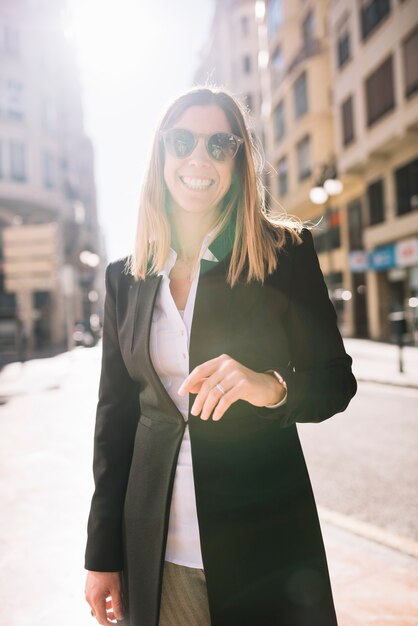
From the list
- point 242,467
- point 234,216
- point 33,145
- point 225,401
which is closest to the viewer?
point 225,401

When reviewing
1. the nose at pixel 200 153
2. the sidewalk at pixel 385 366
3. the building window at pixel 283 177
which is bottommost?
the sidewalk at pixel 385 366

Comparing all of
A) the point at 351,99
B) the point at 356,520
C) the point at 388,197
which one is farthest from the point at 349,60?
the point at 356,520

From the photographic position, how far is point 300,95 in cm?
2894

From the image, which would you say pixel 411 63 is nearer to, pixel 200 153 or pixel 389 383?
pixel 389 383

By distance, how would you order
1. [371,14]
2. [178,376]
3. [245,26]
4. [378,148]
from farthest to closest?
[245,26], [378,148], [371,14], [178,376]

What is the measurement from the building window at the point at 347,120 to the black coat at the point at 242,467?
23.9 meters

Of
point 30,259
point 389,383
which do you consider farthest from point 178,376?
point 30,259

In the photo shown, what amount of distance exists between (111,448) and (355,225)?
86.7ft

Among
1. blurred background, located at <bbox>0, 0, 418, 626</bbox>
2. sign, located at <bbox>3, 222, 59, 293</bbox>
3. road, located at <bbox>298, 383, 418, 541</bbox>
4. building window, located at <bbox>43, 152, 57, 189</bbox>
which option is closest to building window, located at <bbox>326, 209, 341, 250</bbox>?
blurred background, located at <bbox>0, 0, 418, 626</bbox>

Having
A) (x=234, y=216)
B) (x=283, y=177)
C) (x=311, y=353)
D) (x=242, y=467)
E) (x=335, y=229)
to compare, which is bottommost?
(x=242, y=467)

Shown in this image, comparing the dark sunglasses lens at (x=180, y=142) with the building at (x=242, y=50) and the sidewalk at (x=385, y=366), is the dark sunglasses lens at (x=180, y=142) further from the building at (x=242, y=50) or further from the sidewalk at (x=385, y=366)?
the building at (x=242, y=50)

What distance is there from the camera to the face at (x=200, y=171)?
171cm

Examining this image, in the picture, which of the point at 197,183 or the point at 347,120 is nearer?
the point at 197,183

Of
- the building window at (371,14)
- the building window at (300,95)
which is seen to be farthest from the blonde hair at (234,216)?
the building window at (300,95)
